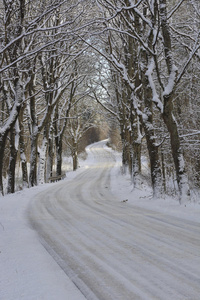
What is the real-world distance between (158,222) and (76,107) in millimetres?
28450

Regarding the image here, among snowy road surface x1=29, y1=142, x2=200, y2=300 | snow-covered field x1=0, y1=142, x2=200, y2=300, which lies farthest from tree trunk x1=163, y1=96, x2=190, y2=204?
snowy road surface x1=29, y1=142, x2=200, y2=300

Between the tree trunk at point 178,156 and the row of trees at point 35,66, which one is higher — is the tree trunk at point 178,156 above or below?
below

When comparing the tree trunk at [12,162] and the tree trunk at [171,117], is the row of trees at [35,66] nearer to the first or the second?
the tree trunk at [12,162]

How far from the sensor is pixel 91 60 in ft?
71.7

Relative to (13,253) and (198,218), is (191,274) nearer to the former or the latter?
(13,253)

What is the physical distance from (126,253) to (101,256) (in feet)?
1.38

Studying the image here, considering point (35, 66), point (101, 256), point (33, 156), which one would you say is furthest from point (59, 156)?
point (101, 256)

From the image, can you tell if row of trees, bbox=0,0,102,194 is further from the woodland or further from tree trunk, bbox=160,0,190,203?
tree trunk, bbox=160,0,190,203

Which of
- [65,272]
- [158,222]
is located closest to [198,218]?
[158,222]

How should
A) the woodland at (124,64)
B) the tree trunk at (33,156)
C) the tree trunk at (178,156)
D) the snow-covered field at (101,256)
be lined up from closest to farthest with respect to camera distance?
the snow-covered field at (101,256) → the tree trunk at (178,156) → the woodland at (124,64) → the tree trunk at (33,156)

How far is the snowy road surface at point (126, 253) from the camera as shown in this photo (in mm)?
3195

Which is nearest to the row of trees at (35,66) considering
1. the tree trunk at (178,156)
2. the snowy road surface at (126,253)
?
the tree trunk at (178,156)

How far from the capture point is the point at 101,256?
4.33 meters

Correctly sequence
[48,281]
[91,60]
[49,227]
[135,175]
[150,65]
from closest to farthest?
[48,281] → [49,227] → [150,65] → [135,175] → [91,60]
